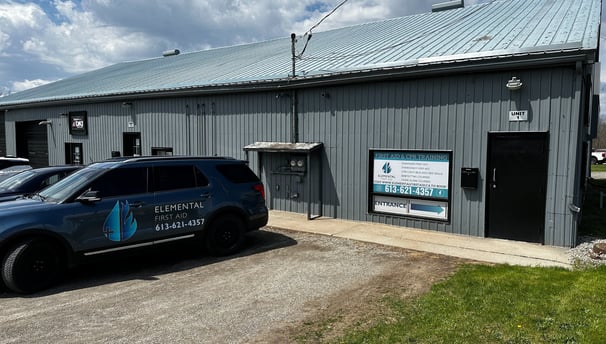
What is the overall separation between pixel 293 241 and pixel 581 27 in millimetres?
7389

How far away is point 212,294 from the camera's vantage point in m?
5.83

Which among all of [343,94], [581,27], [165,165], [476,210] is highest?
[581,27]

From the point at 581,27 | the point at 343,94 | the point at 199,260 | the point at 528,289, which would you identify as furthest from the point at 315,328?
the point at 581,27

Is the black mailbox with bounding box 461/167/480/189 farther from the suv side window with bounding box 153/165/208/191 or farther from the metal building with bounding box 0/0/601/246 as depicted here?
the suv side window with bounding box 153/165/208/191

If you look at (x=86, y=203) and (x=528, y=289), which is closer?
(x=528, y=289)

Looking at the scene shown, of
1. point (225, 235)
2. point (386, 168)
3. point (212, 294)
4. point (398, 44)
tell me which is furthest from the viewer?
point (398, 44)

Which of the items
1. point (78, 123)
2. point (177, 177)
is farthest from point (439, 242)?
point (78, 123)

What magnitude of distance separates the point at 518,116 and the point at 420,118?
201 centimetres

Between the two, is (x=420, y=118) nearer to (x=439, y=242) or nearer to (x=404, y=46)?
(x=439, y=242)

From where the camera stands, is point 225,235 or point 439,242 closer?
point 225,235

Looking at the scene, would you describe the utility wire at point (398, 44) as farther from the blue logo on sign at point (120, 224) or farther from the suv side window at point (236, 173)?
the blue logo on sign at point (120, 224)

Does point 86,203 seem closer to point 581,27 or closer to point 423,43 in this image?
point 423,43

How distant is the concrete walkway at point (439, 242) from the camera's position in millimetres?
7375

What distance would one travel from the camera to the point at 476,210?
9047mm
